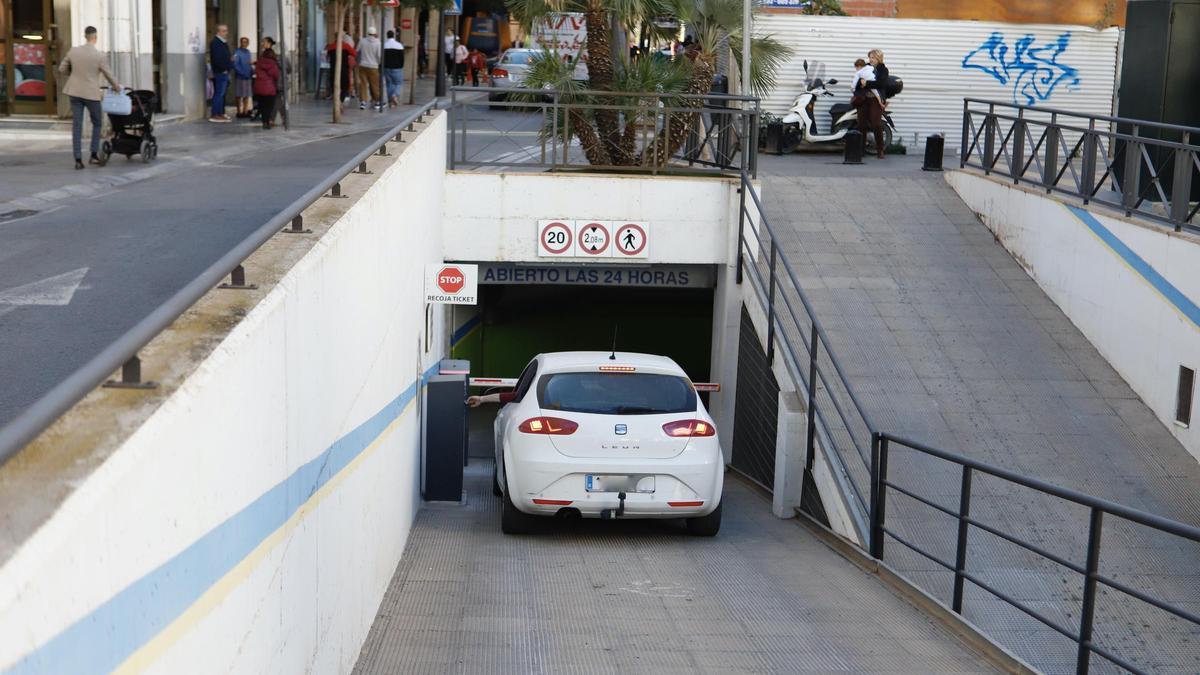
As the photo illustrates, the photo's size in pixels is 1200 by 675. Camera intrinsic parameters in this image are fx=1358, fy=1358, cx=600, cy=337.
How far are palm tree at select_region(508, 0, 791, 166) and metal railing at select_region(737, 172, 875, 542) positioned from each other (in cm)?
171

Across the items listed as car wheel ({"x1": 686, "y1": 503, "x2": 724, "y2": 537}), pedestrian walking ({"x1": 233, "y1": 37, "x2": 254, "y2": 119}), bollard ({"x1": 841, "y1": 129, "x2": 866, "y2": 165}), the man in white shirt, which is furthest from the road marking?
the man in white shirt

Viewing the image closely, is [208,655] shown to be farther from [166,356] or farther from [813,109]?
[813,109]

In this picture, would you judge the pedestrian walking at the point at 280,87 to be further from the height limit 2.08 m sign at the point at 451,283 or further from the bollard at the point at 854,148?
the height limit 2.08 m sign at the point at 451,283

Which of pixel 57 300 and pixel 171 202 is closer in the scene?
pixel 57 300

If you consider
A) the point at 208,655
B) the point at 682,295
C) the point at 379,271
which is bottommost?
the point at 682,295

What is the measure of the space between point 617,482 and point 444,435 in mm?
2094

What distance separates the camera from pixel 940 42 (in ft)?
83.1

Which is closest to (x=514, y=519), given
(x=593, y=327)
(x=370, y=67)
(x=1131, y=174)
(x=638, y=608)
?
(x=638, y=608)

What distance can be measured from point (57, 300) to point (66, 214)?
4.46 metres

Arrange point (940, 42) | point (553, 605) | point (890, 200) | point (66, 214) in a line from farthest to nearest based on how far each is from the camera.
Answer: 1. point (940, 42)
2. point (890, 200)
3. point (66, 214)
4. point (553, 605)

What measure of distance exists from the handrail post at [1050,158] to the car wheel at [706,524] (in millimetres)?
6289

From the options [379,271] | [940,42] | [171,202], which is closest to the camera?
[379,271]

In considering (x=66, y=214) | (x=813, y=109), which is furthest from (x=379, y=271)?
(x=813, y=109)

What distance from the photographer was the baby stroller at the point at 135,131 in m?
18.0
